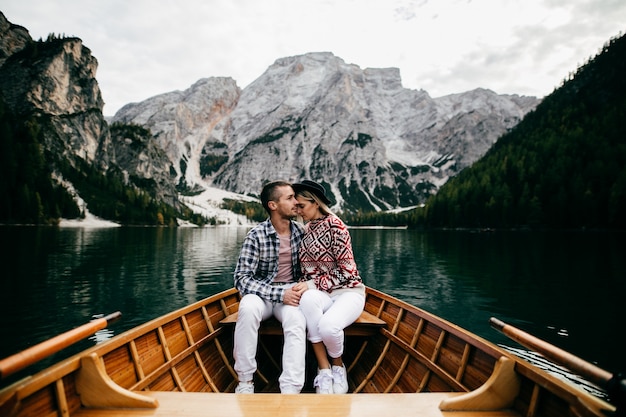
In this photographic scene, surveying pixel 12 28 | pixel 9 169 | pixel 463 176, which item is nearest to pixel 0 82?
pixel 12 28

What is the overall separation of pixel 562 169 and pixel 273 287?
12753 centimetres

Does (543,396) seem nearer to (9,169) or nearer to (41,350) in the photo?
(41,350)

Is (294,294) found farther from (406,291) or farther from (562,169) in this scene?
(562,169)

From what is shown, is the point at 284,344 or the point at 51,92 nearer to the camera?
the point at 284,344

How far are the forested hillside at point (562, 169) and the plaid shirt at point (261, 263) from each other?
106174 millimetres

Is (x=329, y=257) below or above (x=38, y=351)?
above

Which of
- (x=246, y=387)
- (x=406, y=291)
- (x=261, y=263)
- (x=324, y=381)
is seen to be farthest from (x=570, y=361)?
(x=406, y=291)

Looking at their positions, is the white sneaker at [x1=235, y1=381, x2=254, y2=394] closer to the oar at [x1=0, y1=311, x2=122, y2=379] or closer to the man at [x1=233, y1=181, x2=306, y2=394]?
the man at [x1=233, y1=181, x2=306, y2=394]

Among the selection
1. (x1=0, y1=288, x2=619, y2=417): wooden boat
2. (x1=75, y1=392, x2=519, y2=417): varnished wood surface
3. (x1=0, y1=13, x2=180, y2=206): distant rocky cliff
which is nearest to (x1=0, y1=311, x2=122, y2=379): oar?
(x1=0, y1=288, x2=619, y2=417): wooden boat

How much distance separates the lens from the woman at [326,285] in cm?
558

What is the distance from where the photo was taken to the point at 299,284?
5910 mm

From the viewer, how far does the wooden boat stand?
355cm

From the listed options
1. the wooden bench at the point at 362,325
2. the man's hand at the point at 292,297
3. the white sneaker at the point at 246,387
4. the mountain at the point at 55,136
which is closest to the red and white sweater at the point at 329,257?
the man's hand at the point at 292,297

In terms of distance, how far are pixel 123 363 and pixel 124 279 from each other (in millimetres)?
25685
